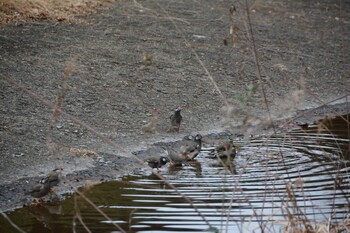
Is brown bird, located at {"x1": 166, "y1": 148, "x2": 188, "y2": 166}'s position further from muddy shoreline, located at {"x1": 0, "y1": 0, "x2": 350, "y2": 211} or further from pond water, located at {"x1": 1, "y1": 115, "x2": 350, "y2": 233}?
muddy shoreline, located at {"x1": 0, "y1": 0, "x2": 350, "y2": 211}

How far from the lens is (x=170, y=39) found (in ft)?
53.0

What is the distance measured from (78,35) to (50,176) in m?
7.17

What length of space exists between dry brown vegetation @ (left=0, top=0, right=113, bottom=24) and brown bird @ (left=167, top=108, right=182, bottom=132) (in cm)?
545

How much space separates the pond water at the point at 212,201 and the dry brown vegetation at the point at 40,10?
688 cm

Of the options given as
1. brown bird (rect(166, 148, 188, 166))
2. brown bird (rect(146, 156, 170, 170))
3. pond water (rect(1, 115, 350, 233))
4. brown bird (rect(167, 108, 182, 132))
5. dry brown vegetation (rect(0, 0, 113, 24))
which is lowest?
pond water (rect(1, 115, 350, 233))

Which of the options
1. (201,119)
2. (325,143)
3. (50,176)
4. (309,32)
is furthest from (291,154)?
(309,32)

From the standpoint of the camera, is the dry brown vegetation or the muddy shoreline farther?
the dry brown vegetation

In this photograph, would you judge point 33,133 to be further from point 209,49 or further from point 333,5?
point 333,5

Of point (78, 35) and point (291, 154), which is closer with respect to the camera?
point (291, 154)

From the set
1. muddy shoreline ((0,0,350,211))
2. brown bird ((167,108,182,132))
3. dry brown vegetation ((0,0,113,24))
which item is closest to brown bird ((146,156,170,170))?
muddy shoreline ((0,0,350,211))

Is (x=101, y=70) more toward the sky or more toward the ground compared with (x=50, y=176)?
more toward the sky

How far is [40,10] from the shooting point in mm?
16438

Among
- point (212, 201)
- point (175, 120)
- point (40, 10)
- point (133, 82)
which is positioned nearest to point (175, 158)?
point (175, 120)

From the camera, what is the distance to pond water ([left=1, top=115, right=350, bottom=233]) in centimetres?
711
